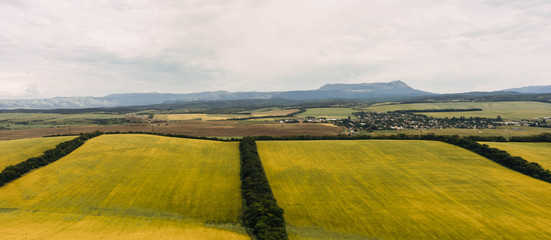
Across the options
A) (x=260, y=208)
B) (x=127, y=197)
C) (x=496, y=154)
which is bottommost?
(x=127, y=197)

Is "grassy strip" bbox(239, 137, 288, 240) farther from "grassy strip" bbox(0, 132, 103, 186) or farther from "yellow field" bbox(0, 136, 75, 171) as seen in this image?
"yellow field" bbox(0, 136, 75, 171)

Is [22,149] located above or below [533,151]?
above

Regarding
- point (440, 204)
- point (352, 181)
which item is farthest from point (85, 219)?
point (440, 204)

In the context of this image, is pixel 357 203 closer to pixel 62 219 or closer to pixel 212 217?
pixel 212 217

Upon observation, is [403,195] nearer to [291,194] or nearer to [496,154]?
[291,194]

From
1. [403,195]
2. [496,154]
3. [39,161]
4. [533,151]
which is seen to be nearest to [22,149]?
[39,161]

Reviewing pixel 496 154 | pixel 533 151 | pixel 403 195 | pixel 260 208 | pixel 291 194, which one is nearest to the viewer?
pixel 260 208
